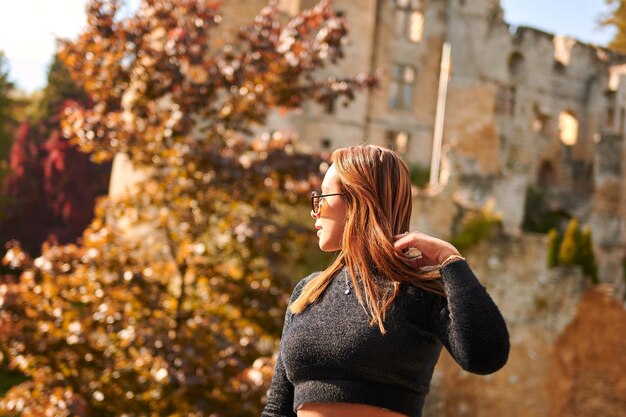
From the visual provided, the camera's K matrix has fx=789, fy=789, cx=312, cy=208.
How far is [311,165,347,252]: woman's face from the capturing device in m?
2.54

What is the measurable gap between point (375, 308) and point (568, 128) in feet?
108

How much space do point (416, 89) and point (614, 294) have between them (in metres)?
13.7

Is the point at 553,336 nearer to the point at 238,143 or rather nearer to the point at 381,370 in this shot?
the point at 238,143

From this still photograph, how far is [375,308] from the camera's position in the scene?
232 centimetres

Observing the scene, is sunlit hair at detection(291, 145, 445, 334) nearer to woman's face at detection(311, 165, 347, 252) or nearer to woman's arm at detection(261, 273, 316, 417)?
woman's face at detection(311, 165, 347, 252)

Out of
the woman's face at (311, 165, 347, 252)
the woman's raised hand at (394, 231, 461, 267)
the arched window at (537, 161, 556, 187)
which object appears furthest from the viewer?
the arched window at (537, 161, 556, 187)

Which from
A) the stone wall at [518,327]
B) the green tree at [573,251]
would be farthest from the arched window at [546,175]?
the stone wall at [518,327]

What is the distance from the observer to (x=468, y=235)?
49.9 feet

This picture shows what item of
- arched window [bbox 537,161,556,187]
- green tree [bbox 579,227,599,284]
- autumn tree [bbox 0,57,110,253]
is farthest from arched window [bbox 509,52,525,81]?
autumn tree [bbox 0,57,110,253]

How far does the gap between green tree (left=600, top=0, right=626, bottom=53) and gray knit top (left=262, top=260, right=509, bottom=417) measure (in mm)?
33638

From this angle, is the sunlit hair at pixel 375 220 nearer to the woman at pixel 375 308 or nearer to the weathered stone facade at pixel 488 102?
the woman at pixel 375 308

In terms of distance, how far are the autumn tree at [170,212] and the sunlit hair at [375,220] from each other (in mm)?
4510

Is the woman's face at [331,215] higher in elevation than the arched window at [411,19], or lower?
lower

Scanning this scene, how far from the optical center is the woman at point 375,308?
2.30 m
